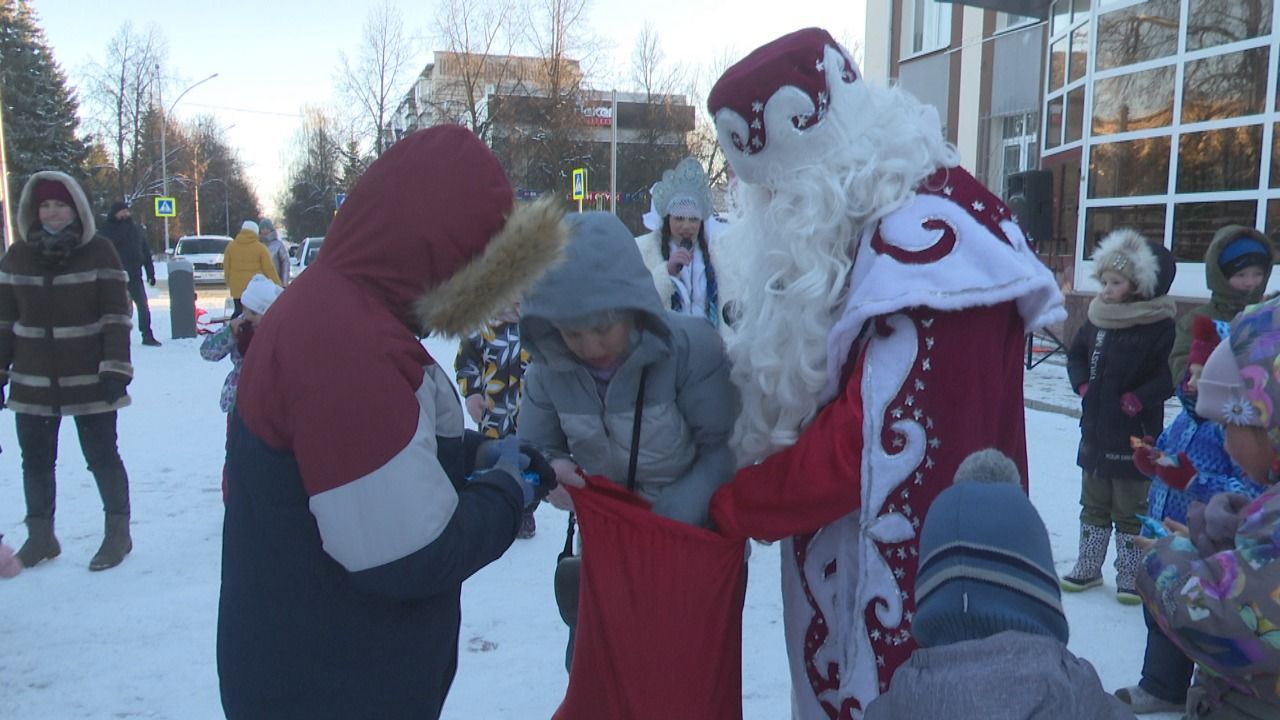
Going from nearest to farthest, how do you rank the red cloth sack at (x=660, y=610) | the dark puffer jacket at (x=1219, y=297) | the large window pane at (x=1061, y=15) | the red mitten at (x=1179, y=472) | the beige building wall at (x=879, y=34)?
the red cloth sack at (x=660, y=610) → the red mitten at (x=1179, y=472) → the dark puffer jacket at (x=1219, y=297) → the large window pane at (x=1061, y=15) → the beige building wall at (x=879, y=34)

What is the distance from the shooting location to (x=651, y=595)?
1907mm

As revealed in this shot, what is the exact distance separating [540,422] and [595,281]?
439 millimetres

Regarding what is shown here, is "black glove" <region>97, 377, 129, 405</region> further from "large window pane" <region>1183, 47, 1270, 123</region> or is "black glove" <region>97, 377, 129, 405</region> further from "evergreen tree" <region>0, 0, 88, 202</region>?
"evergreen tree" <region>0, 0, 88, 202</region>

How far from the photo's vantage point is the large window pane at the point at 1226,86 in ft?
30.7

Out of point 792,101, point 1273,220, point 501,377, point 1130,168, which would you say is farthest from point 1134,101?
point 792,101

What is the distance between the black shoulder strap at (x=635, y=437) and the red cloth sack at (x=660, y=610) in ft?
0.12

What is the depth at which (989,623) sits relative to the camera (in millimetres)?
987

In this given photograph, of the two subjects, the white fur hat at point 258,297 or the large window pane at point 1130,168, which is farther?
the large window pane at point 1130,168

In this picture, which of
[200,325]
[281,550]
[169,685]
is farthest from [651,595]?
[200,325]

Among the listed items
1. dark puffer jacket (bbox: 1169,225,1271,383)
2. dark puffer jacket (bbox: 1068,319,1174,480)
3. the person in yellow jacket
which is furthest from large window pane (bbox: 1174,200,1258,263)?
the person in yellow jacket

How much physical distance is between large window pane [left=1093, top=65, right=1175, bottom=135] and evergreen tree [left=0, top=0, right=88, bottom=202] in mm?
36687

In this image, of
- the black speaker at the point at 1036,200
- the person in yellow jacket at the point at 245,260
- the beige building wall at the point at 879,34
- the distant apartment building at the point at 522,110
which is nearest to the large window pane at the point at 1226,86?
the black speaker at the point at 1036,200

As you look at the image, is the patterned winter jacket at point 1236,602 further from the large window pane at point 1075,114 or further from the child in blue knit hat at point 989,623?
the large window pane at point 1075,114

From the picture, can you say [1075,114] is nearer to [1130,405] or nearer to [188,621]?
[1130,405]
